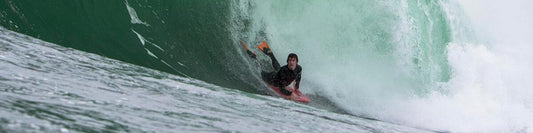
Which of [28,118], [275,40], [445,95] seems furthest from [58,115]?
[445,95]

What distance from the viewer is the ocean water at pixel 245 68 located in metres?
4.31

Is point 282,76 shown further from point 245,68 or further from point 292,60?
point 245,68

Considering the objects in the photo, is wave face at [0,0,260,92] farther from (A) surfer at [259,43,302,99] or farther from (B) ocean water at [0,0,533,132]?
(A) surfer at [259,43,302,99]

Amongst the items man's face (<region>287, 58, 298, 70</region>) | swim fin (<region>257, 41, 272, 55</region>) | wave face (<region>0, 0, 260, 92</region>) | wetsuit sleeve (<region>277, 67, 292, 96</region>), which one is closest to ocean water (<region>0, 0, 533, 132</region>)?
wave face (<region>0, 0, 260, 92</region>)

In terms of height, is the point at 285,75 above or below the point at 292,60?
below

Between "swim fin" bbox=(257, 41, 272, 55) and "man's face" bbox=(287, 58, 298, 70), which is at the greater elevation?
"swim fin" bbox=(257, 41, 272, 55)

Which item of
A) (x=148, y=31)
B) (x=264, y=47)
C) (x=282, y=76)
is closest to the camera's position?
(x=148, y=31)

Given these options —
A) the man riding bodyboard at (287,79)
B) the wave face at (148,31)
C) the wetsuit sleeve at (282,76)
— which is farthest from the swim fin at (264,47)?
the wetsuit sleeve at (282,76)

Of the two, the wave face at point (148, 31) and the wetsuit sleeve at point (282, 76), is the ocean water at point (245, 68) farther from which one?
the wetsuit sleeve at point (282, 76)

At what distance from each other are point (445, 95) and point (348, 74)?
6.07 ft

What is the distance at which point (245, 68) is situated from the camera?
9992 mm

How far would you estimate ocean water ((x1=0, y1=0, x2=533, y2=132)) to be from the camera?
4.31m

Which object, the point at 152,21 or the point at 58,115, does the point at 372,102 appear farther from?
the point at 58,115

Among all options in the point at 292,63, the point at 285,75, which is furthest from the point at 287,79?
the point at 292,63
